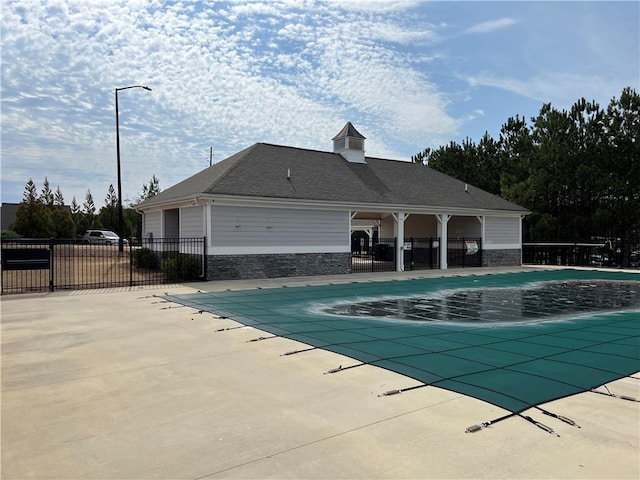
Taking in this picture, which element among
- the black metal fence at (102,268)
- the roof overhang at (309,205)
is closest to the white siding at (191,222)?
the roof overhang at (309,205)

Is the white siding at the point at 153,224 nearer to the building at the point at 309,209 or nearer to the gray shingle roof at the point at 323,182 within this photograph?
the building at the point at 309,209

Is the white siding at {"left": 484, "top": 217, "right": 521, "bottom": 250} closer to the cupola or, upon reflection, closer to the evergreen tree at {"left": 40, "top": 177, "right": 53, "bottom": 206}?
the cupola

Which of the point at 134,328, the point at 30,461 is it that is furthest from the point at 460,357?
the point at 134,328

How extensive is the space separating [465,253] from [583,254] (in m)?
6.98

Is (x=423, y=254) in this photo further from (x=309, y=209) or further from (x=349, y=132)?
(x=309, y=209)

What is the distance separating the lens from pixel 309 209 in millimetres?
16969

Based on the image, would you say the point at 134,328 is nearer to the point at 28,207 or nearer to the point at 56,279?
the point at 56,279

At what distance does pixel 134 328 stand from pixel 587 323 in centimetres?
762

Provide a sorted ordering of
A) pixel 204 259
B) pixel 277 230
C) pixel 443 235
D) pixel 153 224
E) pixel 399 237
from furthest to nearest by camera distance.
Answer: pixel 443 235 → pixel 153 224 → pixel 399 237 → pixel 277 230 → pixel 204 259

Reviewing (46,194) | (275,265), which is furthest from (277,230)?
(46,194)

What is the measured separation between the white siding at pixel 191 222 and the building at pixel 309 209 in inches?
1.4

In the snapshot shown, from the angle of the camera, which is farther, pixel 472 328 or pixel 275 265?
pixel 275 265

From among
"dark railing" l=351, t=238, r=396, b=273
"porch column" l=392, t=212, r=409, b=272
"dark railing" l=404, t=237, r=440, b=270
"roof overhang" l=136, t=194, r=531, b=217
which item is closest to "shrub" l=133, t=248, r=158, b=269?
"roof overhang" l=136, t=194, r=531, b=217

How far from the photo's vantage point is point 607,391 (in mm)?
4504
